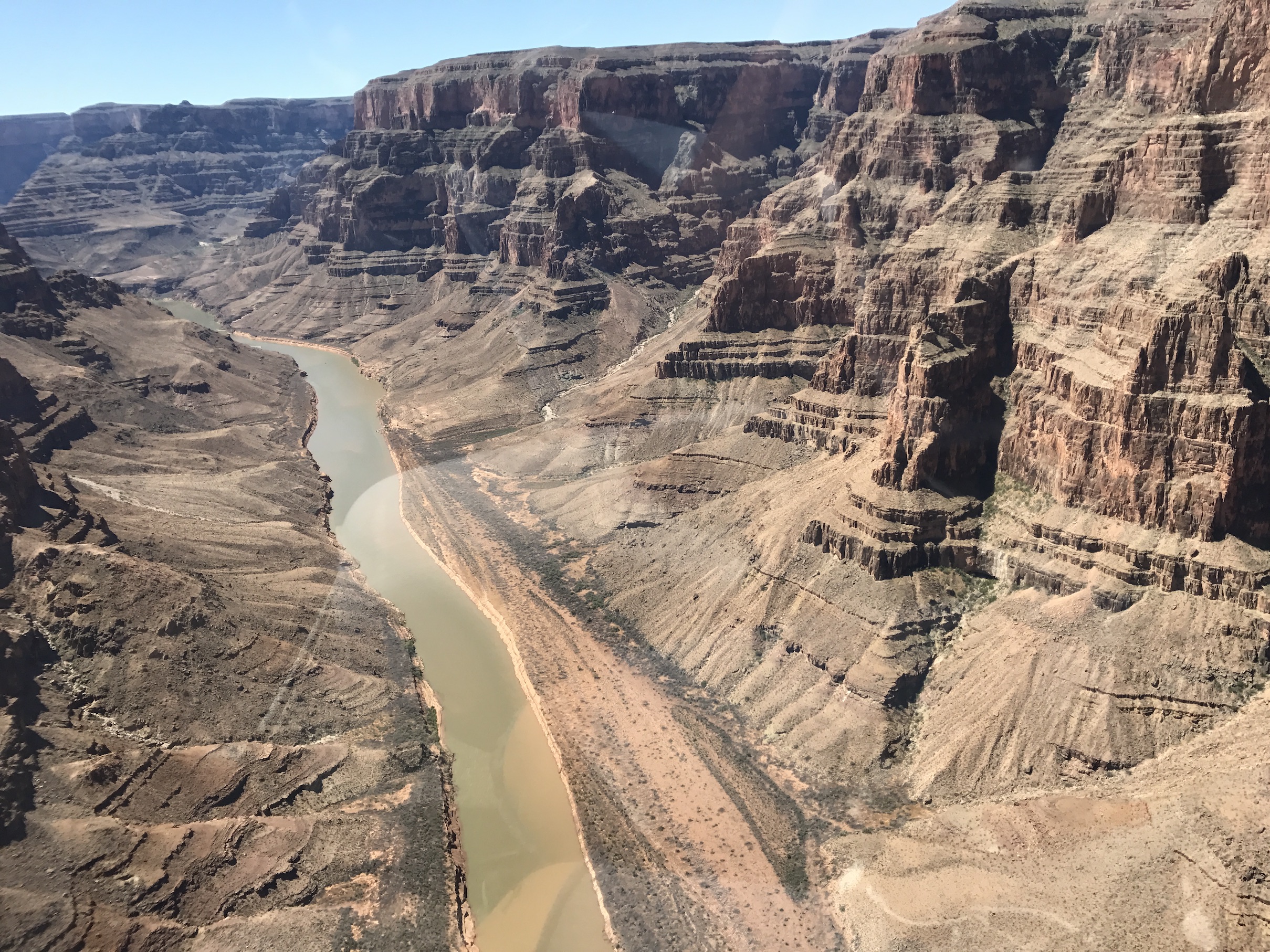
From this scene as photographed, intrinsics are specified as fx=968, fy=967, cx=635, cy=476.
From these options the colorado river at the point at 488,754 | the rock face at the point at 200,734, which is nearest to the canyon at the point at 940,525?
the colorado river at the point at 488,754

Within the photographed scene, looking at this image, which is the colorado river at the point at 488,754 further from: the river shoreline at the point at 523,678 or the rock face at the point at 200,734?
the rock face at the point at 200,734

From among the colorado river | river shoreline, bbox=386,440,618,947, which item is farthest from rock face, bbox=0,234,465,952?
river shoreline, bbox=386,440,618,947

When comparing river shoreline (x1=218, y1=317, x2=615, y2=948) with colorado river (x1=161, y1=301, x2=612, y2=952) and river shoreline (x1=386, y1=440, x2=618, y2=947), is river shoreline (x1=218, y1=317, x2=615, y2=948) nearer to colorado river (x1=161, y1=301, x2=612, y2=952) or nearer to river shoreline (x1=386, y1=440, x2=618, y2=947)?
river shoreline (x1=386, y1=440, x2=618, y2=947)

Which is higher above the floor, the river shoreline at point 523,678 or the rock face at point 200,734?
the rock face at point 200,734

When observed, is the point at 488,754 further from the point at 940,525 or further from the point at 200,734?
the point at 940,525

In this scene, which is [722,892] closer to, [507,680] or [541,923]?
[541,923]

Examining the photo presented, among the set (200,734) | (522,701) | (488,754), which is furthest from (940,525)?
(200,734)
